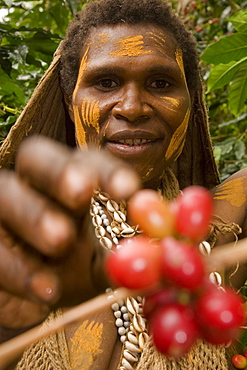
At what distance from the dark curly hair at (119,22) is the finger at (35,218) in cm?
88

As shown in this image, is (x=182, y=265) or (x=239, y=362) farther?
(x=239, y=362)

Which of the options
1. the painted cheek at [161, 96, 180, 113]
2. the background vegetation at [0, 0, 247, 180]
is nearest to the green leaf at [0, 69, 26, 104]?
the background vegetation at [0, 0, 247, 180]

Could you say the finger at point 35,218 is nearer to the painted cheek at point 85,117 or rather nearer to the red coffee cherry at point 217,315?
the red coffee cherry at point 217,315

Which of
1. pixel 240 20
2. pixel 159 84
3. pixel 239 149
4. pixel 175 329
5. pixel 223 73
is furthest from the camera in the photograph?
pixel 239 149

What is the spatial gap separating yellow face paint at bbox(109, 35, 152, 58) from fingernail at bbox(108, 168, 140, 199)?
823 millimetres

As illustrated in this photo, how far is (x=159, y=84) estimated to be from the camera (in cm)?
121

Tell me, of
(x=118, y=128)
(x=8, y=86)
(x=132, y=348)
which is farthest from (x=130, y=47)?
(x=132, y=348)

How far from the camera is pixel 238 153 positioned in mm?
2102

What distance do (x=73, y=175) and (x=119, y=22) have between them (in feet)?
3.06

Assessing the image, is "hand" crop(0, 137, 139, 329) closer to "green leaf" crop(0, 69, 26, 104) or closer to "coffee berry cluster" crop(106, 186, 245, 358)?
"coffee berry cluster" crop(106, 186, 245, 358)

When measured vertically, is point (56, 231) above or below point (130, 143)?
above

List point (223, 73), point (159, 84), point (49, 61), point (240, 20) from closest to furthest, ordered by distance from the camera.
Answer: point (159, 84) → point (240, 20) → point (223, 73) → point (49, 61)

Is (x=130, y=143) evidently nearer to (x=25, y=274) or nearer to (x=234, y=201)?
(x=234, y=201)

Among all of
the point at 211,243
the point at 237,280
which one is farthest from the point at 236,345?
the point at 211,243
